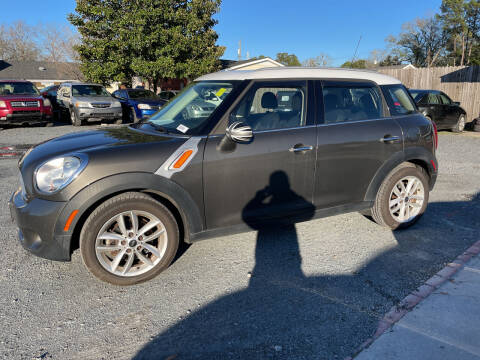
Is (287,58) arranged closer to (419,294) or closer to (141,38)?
(141,38)

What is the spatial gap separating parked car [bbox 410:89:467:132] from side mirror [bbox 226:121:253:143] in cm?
1228

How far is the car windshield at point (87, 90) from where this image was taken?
16062 millimetres

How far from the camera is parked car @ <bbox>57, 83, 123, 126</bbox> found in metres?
15.3

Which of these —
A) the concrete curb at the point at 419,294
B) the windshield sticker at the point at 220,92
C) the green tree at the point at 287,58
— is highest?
the green tree at the point at 287,58

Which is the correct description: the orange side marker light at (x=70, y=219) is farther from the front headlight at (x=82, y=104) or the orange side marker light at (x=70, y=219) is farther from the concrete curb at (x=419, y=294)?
the front headlight at (x=82, y=104)

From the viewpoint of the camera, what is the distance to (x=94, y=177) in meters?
2.98

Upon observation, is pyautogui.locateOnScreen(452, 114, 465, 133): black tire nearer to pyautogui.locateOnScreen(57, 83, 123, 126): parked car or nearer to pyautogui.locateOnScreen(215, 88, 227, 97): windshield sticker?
pyautogui.locateOnScreen(57, 83, 123, 126): parked car

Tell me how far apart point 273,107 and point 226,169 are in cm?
86

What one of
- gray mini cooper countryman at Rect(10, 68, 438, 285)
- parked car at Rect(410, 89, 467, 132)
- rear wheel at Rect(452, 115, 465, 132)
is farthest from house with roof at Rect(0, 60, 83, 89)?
gray mini cooper countryman at Rect(10, 68, 438, 285)

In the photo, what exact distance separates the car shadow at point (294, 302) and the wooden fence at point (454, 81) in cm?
1560

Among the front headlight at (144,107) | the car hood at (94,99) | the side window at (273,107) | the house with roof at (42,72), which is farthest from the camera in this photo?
the house with roof at (42,72)

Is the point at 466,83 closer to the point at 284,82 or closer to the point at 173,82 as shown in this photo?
the point at 284,82

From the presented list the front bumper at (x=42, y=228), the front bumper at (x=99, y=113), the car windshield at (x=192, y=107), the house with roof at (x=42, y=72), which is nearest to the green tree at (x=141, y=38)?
the front bumper at (x=99, y=113)

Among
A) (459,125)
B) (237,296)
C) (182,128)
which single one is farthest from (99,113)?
(459,125)
